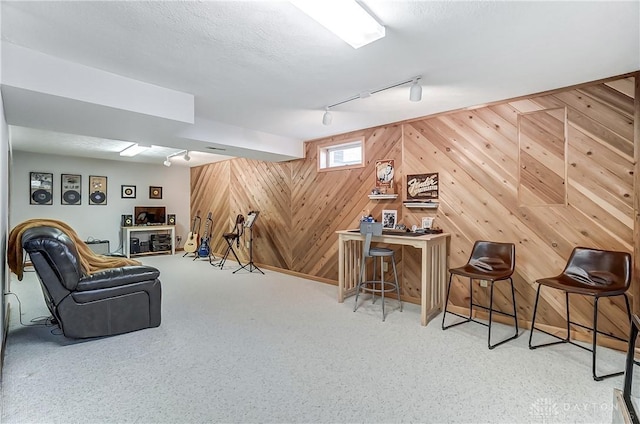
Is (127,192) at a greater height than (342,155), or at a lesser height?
lesser

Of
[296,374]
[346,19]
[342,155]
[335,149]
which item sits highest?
[346,19]

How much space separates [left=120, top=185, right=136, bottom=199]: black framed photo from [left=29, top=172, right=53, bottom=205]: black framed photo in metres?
1.33

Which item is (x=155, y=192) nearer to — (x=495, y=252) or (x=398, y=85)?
(x=398, y=85)

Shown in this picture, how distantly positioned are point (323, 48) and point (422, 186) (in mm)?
2288

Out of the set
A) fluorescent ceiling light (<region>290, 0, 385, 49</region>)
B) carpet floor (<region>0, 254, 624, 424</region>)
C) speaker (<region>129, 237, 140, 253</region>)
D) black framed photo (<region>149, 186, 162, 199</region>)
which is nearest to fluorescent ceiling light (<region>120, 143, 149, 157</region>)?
black framed photo (<region>149, 186, 162, 199</region>)

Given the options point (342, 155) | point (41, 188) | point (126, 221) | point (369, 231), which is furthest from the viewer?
point (126, 221)

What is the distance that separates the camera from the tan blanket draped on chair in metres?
2.81

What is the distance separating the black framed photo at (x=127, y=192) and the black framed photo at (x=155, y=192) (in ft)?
1.28

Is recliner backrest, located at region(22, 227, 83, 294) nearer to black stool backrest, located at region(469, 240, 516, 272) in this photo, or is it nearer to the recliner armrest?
the recliner armrest

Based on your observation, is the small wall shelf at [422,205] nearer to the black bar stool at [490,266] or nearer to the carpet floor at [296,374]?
the black bar stool at [490,266]

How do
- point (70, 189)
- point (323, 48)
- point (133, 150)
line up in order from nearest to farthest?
point (323, 48)
point (133, 150)
point (70, 189)

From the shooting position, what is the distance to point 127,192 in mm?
7613

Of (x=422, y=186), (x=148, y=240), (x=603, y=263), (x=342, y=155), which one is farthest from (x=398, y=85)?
(x=148, y=240)

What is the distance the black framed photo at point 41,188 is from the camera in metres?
6.33
